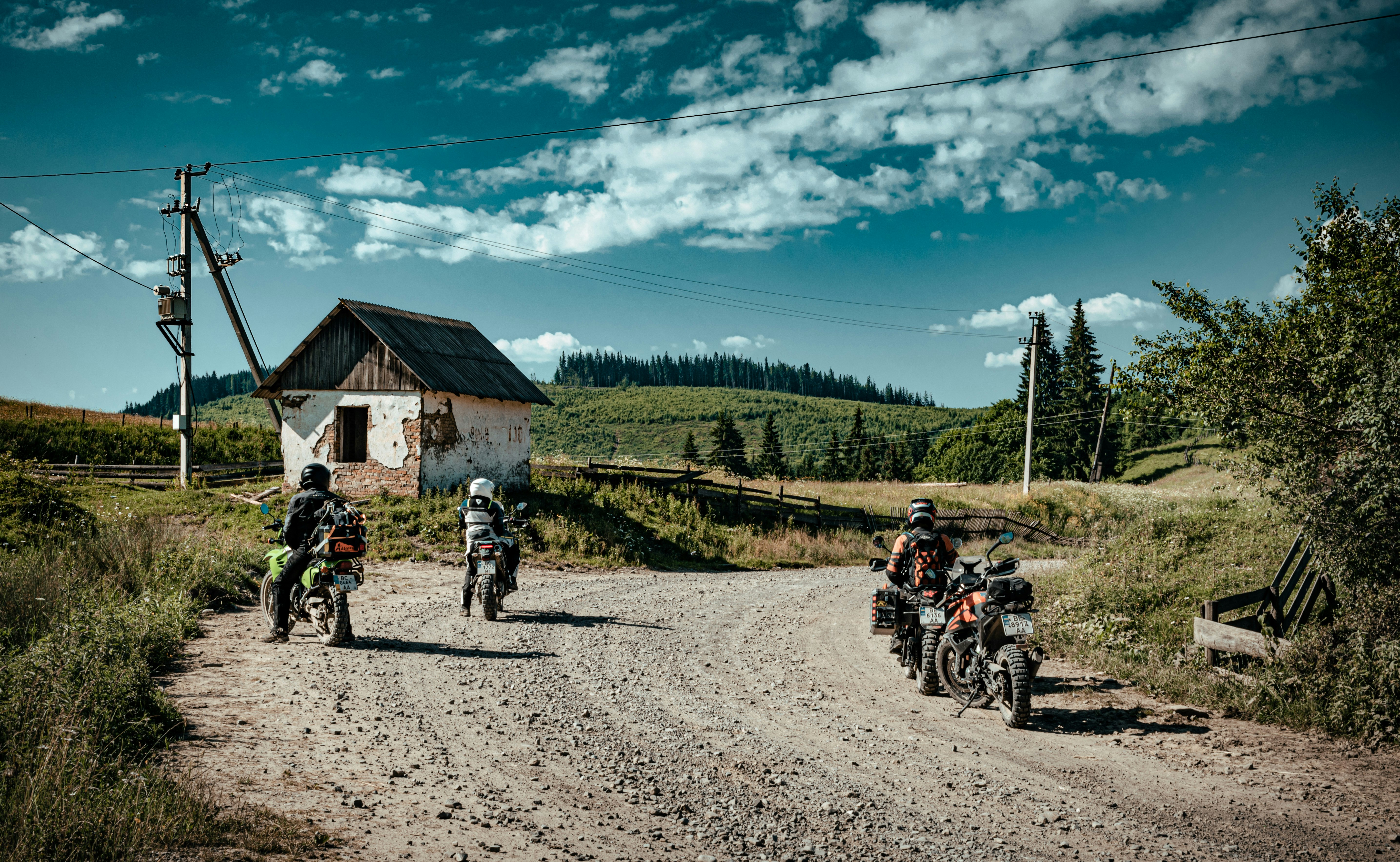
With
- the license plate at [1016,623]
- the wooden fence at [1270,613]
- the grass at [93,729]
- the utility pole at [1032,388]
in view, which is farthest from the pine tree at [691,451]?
the license plate at [1016,623]

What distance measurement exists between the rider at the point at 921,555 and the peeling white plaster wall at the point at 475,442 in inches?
629

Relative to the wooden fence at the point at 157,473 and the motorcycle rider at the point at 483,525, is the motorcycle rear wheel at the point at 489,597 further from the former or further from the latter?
the wooden fence at the point at 157,473

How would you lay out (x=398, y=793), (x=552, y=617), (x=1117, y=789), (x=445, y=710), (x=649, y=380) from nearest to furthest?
(x=398, y=793)
(x=1117, y=789)
(x=445, y=710)
(x=552, y=617)
(x=649, y=380)

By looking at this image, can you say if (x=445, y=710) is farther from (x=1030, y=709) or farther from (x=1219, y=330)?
(x=1219, y=330)

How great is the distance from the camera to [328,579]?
881cm

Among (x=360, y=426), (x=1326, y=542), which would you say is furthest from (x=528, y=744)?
(x=360, y=426)

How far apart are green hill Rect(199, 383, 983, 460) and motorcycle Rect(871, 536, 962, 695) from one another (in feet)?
294

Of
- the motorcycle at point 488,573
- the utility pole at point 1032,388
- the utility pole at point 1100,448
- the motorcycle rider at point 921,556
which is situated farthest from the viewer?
the utility pole at point 1100,448

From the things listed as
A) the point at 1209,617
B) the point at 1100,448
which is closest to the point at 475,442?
the point at 1209,617

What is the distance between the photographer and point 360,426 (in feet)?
75.3

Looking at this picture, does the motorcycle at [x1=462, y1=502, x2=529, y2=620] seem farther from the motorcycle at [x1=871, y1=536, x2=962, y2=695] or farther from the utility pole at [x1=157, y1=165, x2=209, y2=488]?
the utility pole at [x1=157, y1=165, x2=209, y2=488]

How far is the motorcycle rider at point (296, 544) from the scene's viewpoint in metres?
8.95

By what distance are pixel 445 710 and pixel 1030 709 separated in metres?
5.17

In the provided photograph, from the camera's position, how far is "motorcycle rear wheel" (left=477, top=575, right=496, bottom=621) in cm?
1119
